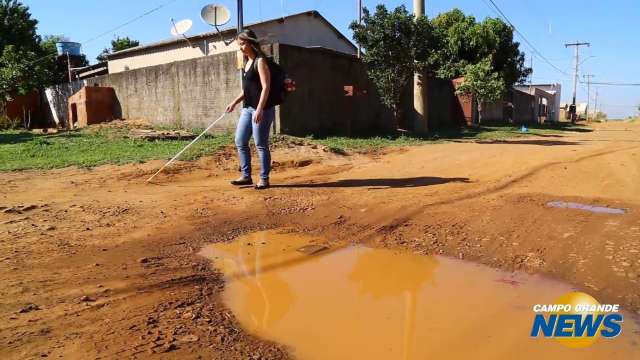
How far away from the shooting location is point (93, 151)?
28.0ft

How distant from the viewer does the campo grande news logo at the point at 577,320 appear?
2.15 meters

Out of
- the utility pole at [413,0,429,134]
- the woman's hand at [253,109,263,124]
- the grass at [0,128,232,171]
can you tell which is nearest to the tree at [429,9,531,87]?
the utility pole at [413,0,429,134]

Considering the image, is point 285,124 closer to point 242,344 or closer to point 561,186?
point 561,186

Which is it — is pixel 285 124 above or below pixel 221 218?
above

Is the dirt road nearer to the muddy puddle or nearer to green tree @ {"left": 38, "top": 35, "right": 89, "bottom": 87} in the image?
the muddy puddle

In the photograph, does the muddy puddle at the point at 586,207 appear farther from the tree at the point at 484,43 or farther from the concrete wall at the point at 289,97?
the tree at the point at 484,43

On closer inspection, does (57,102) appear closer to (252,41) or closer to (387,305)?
(252,41)

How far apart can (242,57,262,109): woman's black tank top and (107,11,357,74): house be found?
12.7m

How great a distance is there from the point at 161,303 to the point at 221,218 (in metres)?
1.73

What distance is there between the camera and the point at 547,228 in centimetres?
366

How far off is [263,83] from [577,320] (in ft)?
12.1

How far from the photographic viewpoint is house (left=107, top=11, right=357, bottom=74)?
18.5 m

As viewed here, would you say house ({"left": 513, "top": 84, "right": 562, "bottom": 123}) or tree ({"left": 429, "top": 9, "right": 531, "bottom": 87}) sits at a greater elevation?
tree ({"left": 429, "top": 9, "right": 531, "bottom": 87})

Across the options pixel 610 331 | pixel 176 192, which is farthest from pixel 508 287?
pixel 176 192
